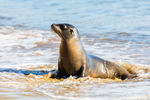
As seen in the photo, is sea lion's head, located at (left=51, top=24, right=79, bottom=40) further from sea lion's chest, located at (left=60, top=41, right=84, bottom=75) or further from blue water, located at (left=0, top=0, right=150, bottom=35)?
blue water, located at (left=0, top=0, right=150, bottom=35)

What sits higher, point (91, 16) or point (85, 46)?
point (91, 16)

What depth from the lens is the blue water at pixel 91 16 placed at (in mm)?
13094

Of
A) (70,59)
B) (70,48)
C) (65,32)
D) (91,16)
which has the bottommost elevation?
(70,59)

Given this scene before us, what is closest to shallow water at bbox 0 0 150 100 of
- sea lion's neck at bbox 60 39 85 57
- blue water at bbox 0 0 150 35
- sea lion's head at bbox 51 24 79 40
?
blue water at bbox 0 0 150 35

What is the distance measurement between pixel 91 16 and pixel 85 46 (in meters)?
6.39

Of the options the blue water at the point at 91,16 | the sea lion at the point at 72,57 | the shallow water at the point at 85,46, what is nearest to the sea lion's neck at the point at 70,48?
the sea lion at the point at 72,57

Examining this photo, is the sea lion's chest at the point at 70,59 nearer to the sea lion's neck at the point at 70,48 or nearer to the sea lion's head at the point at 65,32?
the sea lion's neck at the point at 70,48

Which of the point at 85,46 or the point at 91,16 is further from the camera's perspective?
the point at 91,16

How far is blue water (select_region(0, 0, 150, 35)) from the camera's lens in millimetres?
13094

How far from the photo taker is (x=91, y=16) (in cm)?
1602

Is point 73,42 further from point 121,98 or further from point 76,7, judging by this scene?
point 76,7

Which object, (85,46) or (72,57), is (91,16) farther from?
(72,57)

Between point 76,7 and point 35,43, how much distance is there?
31.5ft

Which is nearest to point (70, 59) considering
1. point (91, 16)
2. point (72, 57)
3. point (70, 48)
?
point (72, 57)
